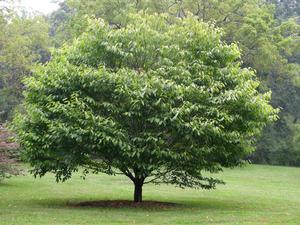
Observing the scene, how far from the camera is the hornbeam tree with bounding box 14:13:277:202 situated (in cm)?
1719

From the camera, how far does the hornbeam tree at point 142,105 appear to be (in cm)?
1719

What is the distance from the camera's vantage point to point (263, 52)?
48688 millimetres

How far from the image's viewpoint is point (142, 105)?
682 inches

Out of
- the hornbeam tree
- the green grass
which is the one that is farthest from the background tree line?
the hornbeam tree

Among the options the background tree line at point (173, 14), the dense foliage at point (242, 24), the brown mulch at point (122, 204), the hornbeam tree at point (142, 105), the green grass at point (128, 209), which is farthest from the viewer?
the dense foliage at point (242, 24)

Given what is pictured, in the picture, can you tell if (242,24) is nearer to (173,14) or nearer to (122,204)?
(173,14)

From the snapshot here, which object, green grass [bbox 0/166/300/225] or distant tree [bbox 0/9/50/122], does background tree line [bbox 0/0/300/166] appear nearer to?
distant tree [bbox 0/9/50/122]

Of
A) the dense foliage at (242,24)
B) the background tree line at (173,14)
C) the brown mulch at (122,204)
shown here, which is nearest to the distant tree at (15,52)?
the background tree line at (173,14)

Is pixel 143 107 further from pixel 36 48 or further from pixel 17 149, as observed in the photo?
pixel 36 48

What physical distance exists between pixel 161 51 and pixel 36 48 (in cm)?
4180

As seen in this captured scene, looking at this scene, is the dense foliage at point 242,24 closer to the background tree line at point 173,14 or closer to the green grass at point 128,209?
the background tree line at point 173,14

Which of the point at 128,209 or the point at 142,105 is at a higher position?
the point at 142,105

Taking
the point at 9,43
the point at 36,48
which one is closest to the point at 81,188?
the point at 9,43

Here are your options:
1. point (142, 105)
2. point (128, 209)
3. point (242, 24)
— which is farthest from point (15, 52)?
point (142, 105)
